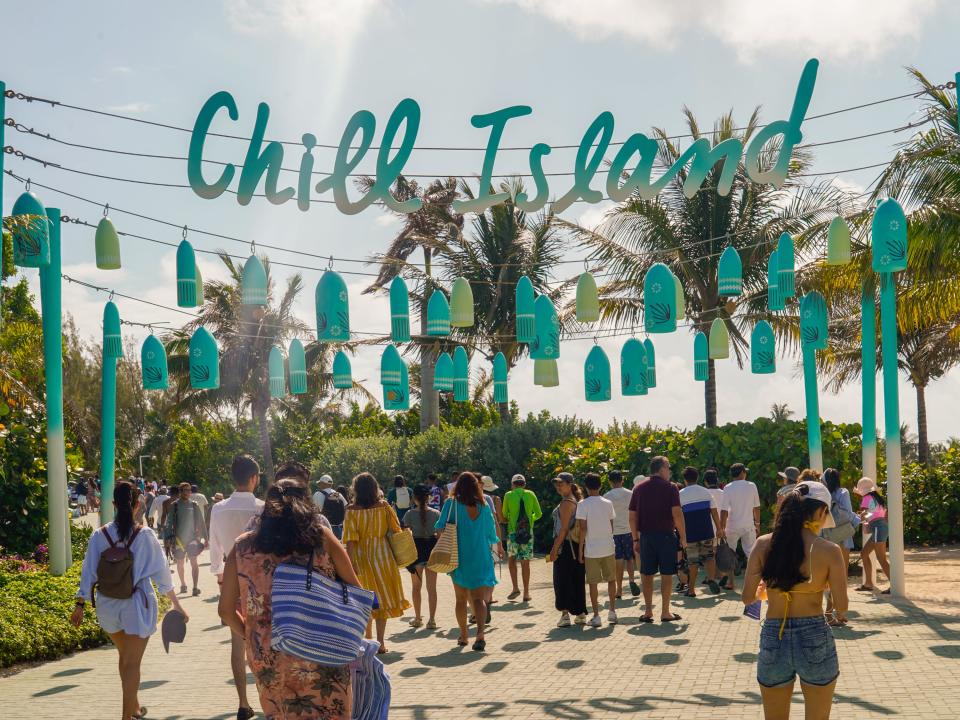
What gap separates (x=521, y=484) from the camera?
15008 mm

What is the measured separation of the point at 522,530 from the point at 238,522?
656cm

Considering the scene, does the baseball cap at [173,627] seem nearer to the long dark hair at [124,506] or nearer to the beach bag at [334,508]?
the long dark hair at [124,506]

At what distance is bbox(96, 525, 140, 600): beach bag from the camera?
7.60 m

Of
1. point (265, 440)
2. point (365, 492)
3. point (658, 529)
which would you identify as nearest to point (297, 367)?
point (365, 492)

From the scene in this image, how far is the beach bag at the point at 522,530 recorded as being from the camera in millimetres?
14578

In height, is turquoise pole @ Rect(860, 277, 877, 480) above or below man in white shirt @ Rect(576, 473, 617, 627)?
above

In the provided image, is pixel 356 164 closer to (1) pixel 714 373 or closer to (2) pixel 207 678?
(2) pixel 207 678

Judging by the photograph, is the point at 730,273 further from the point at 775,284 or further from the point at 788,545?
the point at 788,545

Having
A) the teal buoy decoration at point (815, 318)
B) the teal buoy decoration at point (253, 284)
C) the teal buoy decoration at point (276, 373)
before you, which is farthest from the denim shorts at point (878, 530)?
the teal buoy decoration at point (253, 284)

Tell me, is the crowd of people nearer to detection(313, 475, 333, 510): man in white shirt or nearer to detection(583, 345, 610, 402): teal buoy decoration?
detection(313, 475, 333, 510): man in white shirt

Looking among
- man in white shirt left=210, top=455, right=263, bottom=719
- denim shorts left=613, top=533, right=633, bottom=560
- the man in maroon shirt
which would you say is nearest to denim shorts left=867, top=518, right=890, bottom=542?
denim shorts left=613, top=533, right=633, bottom=560

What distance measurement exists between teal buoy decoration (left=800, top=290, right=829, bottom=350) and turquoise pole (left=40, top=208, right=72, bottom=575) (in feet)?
33.1

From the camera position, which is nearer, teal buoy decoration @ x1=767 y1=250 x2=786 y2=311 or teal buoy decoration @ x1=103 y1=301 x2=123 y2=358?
teal buoy decoration @ x1=767 y1=250 x2=786 y2=311

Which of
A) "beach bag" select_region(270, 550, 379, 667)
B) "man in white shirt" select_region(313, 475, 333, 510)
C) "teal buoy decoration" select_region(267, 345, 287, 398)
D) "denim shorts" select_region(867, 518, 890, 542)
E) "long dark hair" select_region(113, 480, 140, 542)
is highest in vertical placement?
"teal buoy decoration" select_region(267, 345, 287, 398)
